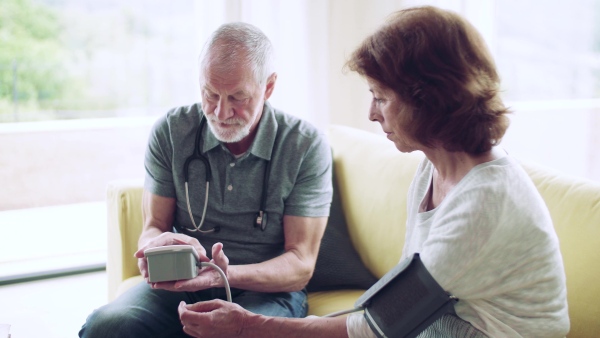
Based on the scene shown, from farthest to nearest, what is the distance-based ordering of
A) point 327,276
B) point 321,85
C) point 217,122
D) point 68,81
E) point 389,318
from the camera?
point 68,81
point 321,85
point 327,276
point 217,122
point 389,318

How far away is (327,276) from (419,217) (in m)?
0.77

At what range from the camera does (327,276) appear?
209 centimetres

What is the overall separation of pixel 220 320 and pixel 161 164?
25.4 inches

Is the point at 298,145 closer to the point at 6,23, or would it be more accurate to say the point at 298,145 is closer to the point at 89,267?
the point at 89,267

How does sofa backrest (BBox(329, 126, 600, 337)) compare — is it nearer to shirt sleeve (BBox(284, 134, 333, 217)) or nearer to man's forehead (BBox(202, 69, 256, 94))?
shirt sleeve (BBox(284, 134, 333, 217))

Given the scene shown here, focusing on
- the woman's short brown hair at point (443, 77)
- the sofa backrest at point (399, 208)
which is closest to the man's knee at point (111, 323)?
the sofa backrest at point (399, 208)

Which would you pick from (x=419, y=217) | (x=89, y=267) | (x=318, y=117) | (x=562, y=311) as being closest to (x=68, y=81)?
(x=89, y=267)

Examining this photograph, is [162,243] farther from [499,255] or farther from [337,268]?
[499,255]

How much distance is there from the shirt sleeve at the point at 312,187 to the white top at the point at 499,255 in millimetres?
669

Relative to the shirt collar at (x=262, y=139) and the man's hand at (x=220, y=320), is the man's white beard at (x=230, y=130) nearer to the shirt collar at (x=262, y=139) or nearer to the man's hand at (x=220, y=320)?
the shirt collar at (x=262, y=139)

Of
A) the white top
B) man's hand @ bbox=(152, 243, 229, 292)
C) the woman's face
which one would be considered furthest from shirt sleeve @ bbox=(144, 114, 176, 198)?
the white top

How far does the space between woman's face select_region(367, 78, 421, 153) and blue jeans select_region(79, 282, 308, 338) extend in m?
0.67

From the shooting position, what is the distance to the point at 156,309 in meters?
1.74

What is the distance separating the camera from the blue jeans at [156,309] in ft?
5.44
